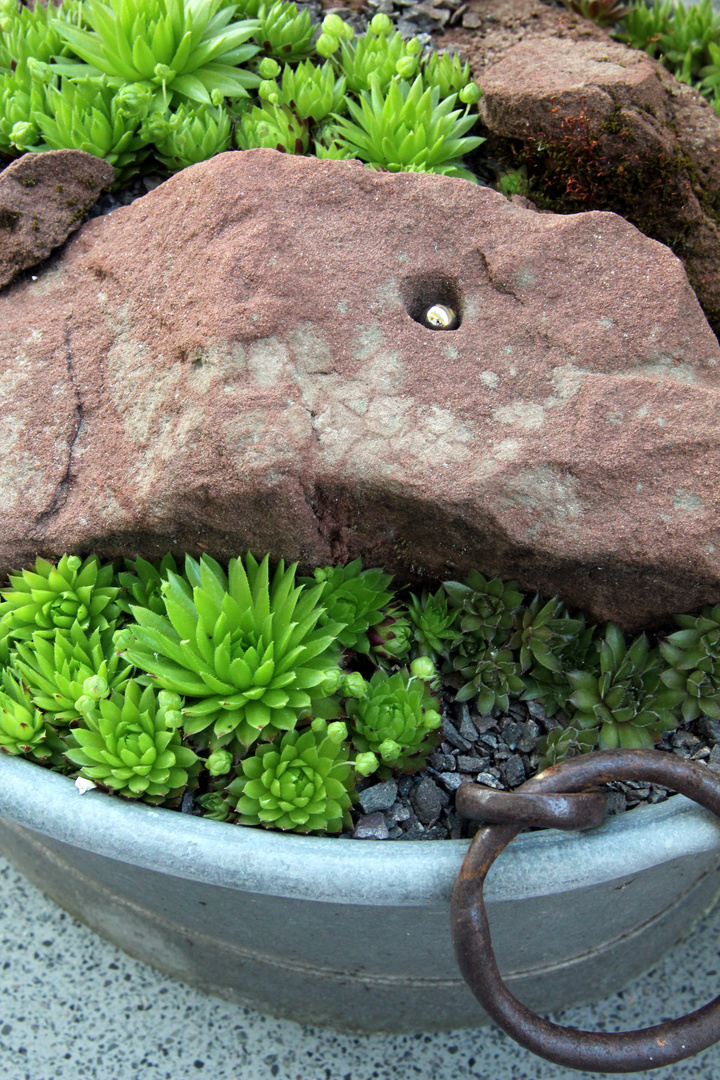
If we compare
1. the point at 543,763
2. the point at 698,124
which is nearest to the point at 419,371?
the point at 543,763

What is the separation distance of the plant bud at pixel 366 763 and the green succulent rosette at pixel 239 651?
0.39 feet

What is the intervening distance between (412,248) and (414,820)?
3.32 ft

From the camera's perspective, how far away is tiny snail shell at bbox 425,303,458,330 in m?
1.53

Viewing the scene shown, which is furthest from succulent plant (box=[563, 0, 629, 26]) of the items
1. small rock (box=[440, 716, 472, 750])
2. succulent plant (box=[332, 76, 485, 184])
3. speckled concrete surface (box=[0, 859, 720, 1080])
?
speckled concrete surface (box=[0, 859, 720, 1080])

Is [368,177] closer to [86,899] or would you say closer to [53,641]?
[53,641]

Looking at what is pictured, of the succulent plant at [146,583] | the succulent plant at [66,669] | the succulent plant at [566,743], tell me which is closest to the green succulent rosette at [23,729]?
the succulent plant at [66,669]

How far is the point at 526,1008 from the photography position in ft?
3.99

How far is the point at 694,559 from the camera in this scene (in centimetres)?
135

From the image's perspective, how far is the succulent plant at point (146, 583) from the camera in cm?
152

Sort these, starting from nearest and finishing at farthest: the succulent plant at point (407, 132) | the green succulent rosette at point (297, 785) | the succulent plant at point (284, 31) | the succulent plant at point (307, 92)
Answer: the green succulent rosette at point (297, 785) < the succulent plant at point (407, 132) < the succulent plant at point (307, 92) < the succulent plant at point (284, 31)

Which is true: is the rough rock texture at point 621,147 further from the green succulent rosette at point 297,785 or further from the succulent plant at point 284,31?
the green succulent rosette at point 297,785

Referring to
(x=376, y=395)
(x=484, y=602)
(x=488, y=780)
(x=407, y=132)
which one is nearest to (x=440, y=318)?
(x=376, y=395)

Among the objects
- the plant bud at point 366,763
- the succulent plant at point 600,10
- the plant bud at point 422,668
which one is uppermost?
the succulent plant at point 600,10

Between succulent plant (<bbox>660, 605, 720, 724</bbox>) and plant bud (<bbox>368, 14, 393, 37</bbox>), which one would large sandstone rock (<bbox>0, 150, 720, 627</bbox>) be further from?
plant bud (<bbox>368, 14, 393, 37</bbox>)
